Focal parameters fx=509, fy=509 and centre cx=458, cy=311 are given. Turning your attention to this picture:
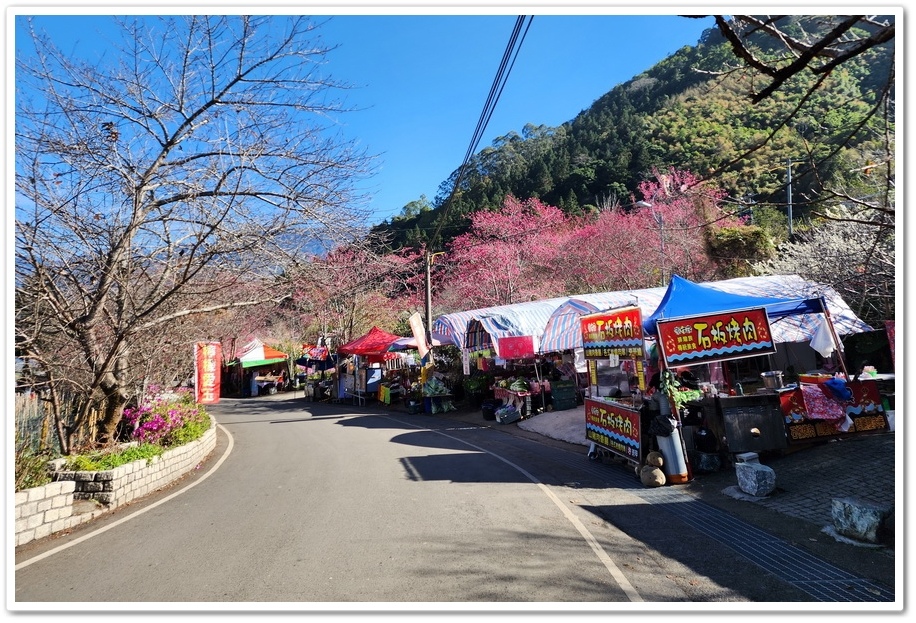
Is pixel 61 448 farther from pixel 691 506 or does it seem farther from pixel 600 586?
pixel 691 506

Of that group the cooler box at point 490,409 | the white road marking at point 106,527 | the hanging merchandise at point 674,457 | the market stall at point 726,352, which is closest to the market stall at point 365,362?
the cooler box at point 490,409

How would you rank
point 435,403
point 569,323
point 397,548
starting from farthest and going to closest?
point 435,403 < point 569,323 < point 397,548

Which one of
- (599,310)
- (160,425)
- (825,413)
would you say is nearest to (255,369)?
(160,425)

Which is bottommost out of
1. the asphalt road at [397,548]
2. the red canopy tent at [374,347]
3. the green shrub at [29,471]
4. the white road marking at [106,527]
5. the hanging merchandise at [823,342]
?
the asphalt road at [397,548]

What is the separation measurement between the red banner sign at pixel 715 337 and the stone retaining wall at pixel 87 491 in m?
8.78

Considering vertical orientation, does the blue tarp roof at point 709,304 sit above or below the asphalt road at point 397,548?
above

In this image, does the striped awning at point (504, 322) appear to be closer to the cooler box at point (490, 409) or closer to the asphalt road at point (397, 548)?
the cooler box at point (490, 409)

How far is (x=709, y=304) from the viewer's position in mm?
9836

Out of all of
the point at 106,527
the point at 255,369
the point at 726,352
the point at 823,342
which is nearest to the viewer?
the point at 106,527

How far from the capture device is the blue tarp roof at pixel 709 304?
374 inches

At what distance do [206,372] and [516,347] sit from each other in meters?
9.43

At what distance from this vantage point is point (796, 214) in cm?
2702

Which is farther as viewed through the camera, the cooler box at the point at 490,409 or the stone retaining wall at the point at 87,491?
the cooler box at the point at 490,409

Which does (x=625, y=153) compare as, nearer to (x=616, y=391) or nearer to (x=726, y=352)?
(x=616, y=391)
